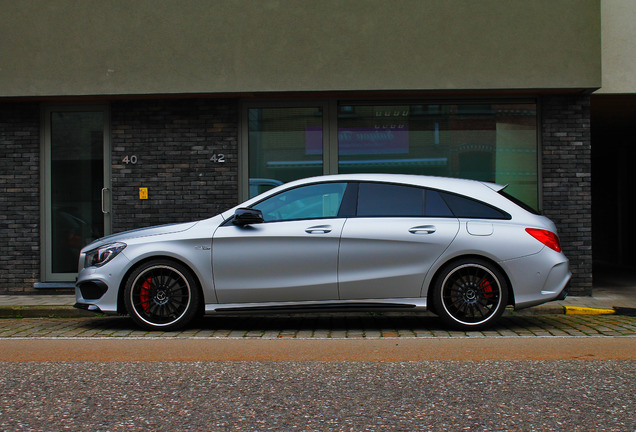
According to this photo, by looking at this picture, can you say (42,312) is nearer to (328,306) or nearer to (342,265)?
(328,306)

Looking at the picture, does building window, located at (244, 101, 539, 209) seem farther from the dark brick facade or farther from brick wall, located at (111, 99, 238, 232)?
brick wall, located at (111, 99, 238, 232)

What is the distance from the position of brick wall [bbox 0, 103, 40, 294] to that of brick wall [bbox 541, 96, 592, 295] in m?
7.98

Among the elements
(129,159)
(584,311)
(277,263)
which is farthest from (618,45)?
(129,159)

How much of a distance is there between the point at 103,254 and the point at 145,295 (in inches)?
25.0

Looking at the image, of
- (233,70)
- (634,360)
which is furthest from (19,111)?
(634,360)

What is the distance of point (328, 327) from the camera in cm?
784

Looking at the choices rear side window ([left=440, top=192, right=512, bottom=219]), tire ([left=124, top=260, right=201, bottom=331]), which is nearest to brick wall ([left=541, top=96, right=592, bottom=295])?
rear side window ([left=440, top=192, right=512, bottom=219])

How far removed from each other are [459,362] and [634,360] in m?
1.39

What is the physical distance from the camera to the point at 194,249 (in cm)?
733

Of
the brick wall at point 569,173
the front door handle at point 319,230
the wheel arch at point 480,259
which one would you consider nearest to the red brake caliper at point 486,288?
the wheel arch at point 480,259

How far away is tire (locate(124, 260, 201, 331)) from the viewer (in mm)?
7336

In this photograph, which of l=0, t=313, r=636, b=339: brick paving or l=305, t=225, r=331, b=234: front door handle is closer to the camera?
l=0, t=313, r=636, b=339: brick paving

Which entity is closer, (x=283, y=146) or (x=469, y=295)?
(x=469, y=295)

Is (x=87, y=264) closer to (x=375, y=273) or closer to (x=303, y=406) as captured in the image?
(x=375, y=273)
